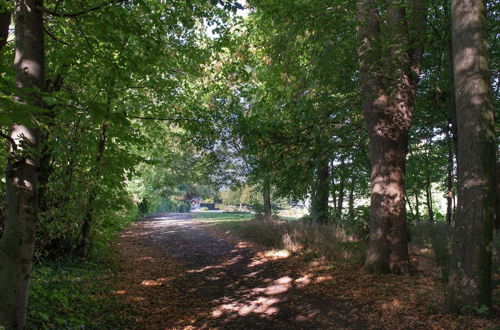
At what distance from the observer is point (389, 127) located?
7.83m

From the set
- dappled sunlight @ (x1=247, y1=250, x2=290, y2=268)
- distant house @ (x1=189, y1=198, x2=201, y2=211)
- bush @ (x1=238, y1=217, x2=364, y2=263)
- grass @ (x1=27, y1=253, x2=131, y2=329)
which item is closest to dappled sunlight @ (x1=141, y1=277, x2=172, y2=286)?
grass @ (x1=27, y1=253, x2=131, y2=329)

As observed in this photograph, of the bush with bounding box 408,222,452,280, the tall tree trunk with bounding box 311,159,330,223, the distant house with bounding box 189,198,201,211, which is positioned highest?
the tall tree trunk with bounding box 311,159,330,223

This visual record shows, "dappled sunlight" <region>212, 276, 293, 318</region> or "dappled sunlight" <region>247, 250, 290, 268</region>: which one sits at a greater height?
"dappled sunlight" <region>247, 250, 290, 268</region>

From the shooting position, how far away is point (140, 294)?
7.01 meters

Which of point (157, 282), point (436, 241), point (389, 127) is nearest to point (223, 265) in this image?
point (157, 282)

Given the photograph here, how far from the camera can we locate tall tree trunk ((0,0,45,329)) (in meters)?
3.18

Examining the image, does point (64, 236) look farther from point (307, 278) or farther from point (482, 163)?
point (482, 163)

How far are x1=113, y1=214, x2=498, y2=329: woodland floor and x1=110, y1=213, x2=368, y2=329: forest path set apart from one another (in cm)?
2

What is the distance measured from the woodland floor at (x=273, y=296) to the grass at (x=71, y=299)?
359 mm

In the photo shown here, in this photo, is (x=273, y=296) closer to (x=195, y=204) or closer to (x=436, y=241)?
(x=436, y=241)

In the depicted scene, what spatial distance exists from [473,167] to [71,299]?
660 cm

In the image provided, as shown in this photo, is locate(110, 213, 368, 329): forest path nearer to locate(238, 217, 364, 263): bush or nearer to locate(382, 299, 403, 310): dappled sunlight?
locate(382, 299, 403, 310): dappled sunlight

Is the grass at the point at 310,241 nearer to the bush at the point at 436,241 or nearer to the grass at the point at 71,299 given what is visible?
the bush at the point at 436,241

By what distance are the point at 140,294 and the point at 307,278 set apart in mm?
3668
